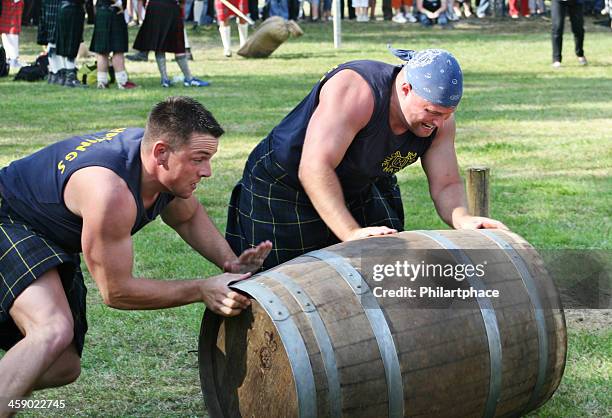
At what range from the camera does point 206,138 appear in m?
3.91

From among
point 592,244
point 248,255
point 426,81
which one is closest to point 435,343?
point 248,255

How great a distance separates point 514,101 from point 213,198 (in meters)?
5.78

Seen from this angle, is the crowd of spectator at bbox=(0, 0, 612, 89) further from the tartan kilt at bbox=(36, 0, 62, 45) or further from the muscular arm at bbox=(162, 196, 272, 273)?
the muscular arm at bbox=(162, 196, 272, 273)

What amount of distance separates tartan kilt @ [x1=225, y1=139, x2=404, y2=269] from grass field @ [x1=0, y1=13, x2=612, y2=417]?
64 centimetres

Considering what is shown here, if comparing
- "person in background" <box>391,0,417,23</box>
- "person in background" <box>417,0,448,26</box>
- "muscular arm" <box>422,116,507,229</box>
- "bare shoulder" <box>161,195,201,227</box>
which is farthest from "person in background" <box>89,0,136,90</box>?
"person in background" <box>391,0,417,23</box>

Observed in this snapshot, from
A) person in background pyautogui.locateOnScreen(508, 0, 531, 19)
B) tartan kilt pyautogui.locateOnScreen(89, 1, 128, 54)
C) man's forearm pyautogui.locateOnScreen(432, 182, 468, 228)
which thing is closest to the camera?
A: man's forearm pyautogui.locateOnScreen(432, 182, 468, 228)

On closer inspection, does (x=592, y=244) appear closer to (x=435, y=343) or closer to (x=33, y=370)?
(x=435, y=343)

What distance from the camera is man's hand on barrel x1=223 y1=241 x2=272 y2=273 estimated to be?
415 centimetres

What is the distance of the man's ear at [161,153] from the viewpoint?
3885mm

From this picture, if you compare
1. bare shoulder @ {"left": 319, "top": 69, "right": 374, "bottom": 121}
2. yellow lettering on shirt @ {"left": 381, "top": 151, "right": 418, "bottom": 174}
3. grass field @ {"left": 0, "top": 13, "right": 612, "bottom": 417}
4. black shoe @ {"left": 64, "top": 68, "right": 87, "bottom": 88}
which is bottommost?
grass field @ {"left": 0, "top": 13, "right": 612, "bottom": 417}

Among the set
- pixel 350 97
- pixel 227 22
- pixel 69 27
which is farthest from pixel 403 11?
pixel 350 97

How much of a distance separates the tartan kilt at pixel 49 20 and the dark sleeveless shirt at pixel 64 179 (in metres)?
9.69

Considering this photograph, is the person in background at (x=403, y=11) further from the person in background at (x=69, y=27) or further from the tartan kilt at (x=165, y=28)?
the person in background at (x=69, y=27)

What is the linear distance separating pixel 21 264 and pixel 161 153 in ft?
2.03
